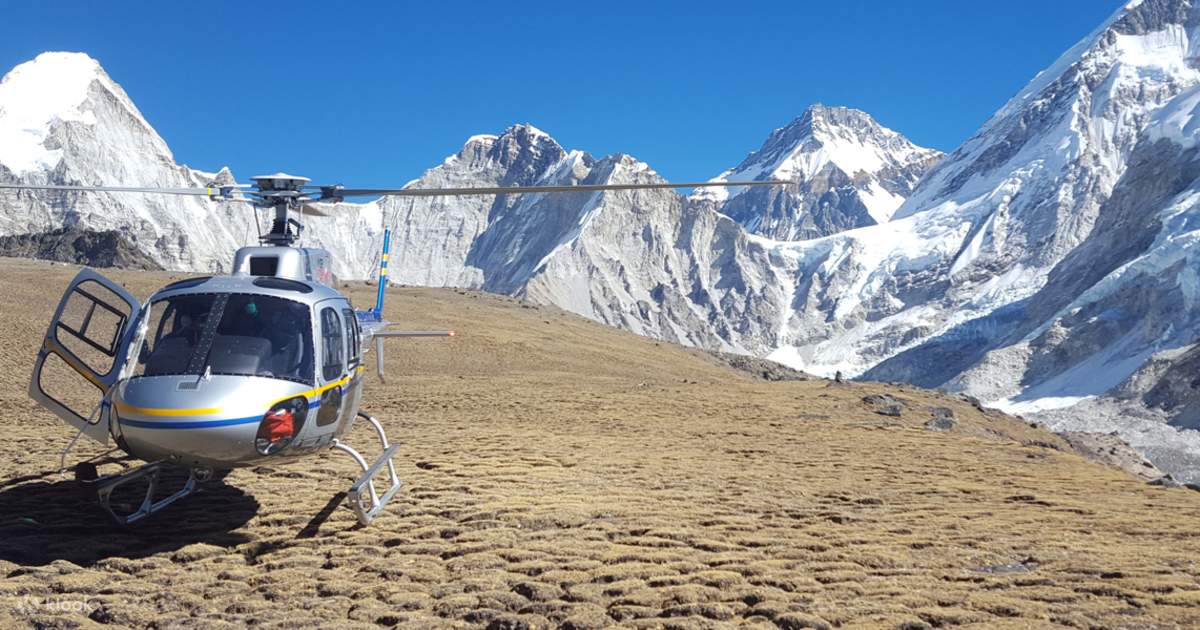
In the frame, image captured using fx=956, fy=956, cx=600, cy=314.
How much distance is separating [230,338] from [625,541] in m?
4.51

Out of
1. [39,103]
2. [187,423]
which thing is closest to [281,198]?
[187,423]

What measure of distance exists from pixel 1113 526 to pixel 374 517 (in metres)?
8.89

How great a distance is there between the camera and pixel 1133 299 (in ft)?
473

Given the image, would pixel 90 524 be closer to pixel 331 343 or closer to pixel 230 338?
pixel 230 338

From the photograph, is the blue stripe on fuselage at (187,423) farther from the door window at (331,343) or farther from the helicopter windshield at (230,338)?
the door window at (331,343)

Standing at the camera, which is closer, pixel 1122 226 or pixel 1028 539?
pixel 1028 539

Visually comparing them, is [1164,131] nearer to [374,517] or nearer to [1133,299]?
[1133,299]

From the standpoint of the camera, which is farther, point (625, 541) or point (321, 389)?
point (625, 541)

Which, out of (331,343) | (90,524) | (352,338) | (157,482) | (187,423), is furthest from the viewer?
(352,338)

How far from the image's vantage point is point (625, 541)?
397 inches

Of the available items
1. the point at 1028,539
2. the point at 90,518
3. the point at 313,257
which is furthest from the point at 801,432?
the point at 90,518

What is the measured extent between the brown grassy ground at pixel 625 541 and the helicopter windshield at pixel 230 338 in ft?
5.85

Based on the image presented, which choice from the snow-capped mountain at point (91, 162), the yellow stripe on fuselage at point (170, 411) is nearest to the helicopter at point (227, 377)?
the yellow stripe on fuselage at point (170, 411)

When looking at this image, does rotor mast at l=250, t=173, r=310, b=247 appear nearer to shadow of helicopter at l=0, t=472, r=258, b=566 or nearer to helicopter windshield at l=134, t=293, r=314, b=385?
helicopter windshield at l=134, t=293, r=314, b=385
